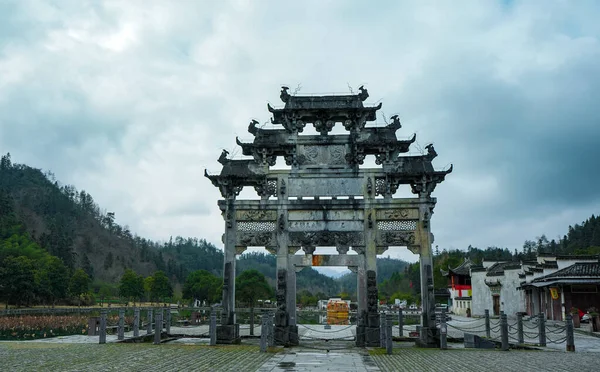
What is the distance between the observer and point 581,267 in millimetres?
33688

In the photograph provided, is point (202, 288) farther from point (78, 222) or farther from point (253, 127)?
point (78, 222)

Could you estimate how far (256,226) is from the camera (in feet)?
72.8

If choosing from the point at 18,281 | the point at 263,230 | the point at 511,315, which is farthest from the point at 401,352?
the point at 18,281

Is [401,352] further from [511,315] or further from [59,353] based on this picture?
[511,315]

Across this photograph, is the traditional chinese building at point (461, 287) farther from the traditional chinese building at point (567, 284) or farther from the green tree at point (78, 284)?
the green tree at point (78, 284)

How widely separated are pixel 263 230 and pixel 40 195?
5723 inches

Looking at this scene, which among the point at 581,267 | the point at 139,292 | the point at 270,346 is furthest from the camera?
the point at 139,292

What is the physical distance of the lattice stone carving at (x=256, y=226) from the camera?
22141mm

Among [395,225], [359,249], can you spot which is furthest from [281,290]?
[395,225]

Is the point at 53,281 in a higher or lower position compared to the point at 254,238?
lower

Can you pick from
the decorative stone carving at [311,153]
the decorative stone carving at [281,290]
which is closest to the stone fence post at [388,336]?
the decorative stone carving at [281,290]

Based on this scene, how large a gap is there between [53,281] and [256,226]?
58219 millimetres

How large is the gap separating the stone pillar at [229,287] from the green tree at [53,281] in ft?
179

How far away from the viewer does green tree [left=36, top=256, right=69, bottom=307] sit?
2650 inches
